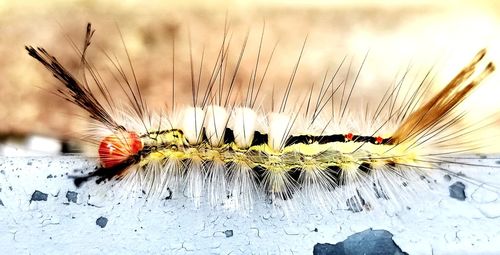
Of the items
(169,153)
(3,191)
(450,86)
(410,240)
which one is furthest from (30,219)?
(450,86)

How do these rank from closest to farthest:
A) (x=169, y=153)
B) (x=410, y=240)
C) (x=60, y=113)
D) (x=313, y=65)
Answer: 1. (x=410, y=240)
2. (x=169, y=153)
3. (x=60, y=113)
4. (x=313, y=65)

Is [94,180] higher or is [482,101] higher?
[482,101]

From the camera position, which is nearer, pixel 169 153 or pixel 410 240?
pixel 410 240

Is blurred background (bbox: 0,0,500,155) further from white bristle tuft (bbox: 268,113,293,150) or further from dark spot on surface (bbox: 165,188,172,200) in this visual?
dark spot on surface (bbox: 165,188,172,200)

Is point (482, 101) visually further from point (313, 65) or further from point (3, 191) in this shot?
point (3, 191)

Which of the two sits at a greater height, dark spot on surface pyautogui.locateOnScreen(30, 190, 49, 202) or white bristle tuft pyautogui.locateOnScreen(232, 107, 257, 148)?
white bristle tuft pyautogui.locateOnScreen(232, 107, 257, 148)

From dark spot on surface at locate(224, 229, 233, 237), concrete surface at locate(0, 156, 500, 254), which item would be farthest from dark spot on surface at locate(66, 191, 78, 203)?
dark spot on surface at locate(224, 229, 233, 237)

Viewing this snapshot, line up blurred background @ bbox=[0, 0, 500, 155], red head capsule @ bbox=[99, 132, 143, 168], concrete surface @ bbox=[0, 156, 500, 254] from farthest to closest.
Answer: blurred background @ bbox=[0, 0, 500, 155], red head capsule @ bbox=[99, 132, 143, 168], concrete surface @ bbox=[0, 156, 500, 254]
